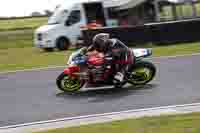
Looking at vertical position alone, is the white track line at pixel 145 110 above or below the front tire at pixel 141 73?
below

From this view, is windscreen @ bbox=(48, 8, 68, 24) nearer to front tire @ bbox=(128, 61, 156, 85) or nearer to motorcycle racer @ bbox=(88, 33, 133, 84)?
front tire @ bbox=(128, 61, 156, 85)

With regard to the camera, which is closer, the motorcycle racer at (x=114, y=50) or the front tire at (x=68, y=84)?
the motorcycle racer at (x=114, y=50)

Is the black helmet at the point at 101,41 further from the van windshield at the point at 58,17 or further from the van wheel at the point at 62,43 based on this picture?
the van windshield at the point at 58,17

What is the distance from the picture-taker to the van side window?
31594mm

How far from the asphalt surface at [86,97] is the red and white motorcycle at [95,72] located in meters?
0.22

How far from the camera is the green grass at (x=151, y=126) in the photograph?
28.2 ft

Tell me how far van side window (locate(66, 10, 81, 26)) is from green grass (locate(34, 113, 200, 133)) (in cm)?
2217

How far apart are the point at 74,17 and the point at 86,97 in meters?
18.7

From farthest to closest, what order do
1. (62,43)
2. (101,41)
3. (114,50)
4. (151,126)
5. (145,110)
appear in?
(62,43), (114,50), (101,41), (145,110), (151,126)

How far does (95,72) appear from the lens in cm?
1392

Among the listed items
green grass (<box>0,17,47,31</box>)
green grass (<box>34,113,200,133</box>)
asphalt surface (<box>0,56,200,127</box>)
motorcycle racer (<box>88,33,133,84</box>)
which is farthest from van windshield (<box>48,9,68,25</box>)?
green grass (<box>0,17,47,31</box>)

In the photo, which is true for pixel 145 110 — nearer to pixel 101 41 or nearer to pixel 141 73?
pixel 101 41

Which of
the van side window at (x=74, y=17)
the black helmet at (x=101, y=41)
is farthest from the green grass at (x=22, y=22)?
the black helmet at (x=101, y=41)

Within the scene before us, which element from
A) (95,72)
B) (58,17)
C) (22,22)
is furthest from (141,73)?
(22,22)
